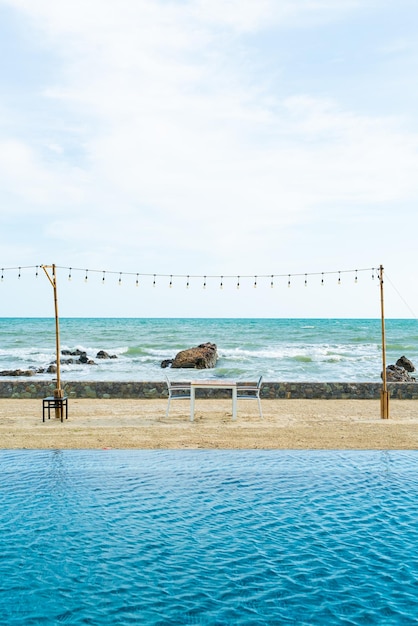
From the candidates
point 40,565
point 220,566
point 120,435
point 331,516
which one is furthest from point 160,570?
point 120,435

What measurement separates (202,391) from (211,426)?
13.0 ft

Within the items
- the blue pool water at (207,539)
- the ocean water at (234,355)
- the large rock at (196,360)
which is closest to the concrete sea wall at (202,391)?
Answer: the blue pool water at (207,539)

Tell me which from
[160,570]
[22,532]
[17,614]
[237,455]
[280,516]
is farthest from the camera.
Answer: [237,455]

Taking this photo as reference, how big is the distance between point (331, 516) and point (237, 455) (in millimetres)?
2806

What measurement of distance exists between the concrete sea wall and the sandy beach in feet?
1.84

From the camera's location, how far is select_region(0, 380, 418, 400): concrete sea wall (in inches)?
623

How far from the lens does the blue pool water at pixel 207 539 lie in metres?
5.14

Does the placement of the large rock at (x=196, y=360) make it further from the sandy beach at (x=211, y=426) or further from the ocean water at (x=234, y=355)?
the sandy beach at (x=211, y=426)

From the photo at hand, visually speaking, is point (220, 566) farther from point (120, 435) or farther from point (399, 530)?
point (120, 435)

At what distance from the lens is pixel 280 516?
7180 millimetres

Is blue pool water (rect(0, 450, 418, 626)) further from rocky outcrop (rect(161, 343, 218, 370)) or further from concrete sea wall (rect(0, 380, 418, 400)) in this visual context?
rocky outcrop (rect(161, 343, 218, 370))

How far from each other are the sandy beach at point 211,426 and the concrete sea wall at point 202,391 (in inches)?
22.0

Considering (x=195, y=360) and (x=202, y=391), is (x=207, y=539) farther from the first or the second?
(x=195, y=360)

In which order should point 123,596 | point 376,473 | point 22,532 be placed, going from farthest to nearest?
point 376,473 < point 22,532 < point 123,596
